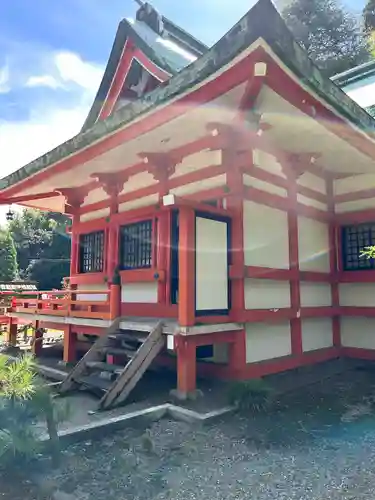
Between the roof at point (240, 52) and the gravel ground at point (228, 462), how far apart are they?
3.45 m

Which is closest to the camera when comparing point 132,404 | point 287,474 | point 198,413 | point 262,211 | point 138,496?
point 138,496

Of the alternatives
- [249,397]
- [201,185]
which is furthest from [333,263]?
[249,397]

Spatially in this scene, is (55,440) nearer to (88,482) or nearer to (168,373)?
(88,482)

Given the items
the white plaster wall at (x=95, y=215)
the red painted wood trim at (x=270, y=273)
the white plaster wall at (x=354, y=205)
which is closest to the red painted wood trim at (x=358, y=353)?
the red painted wood trim at (x=270, y=273)

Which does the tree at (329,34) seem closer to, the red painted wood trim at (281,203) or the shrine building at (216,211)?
the shrine building at (216,211)

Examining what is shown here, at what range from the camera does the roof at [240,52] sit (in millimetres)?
3385

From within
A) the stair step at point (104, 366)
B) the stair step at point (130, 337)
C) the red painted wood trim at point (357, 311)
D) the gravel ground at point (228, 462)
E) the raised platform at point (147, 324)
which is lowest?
the gravel ground at point (228, 462)

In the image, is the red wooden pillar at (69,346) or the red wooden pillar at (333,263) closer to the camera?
the red wooden pillar at (69,346)

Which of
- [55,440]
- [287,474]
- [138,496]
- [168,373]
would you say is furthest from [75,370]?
[287,474]

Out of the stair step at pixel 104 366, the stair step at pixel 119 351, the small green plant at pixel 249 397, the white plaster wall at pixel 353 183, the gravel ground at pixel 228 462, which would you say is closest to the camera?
the gravel ground at pixel 228 462

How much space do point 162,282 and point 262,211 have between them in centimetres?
192

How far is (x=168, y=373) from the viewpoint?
21.5ft

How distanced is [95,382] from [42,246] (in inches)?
1248

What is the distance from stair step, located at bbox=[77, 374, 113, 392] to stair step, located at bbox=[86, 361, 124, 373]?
5.0 inches
